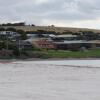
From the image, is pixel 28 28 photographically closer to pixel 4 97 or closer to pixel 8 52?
pixel 8 52

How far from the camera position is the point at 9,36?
226 ft

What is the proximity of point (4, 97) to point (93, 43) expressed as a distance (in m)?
63.8

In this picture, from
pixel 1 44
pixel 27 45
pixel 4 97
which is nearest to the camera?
pixel 4 97

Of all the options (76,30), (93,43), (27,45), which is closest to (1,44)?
(27,45)

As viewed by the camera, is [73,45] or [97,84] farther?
[73,45]

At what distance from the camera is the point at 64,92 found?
Result: 9922 millimetres

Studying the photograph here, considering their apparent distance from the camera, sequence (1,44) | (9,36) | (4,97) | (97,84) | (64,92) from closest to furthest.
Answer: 1. (4,97)
2. (64,92)
3. (97,84)
4. (1,44)
5. (9,36)

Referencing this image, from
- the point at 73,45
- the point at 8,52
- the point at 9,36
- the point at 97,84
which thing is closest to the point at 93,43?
the point at 73,45

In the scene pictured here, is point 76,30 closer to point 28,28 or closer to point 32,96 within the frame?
point 28,28

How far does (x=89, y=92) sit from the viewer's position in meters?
9.92

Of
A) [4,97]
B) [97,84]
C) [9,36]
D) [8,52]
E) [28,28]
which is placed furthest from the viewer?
[28,28]

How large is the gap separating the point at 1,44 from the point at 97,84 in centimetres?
4508

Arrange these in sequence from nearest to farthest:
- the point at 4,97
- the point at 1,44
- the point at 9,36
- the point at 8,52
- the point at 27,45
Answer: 1. the point at 4,97
2. the point at 8,52
3. the point at 1,44
4. the point at 27,45
5. the point at 9,36

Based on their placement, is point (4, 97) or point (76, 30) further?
point (76, 30)
